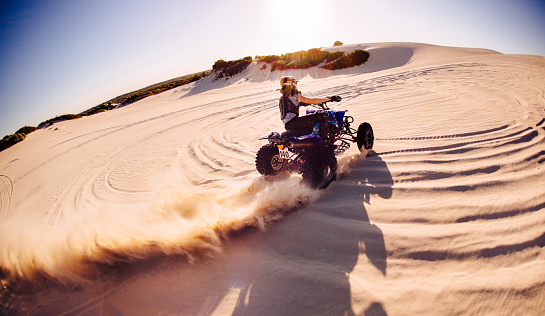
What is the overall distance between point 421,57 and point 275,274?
87.6 ft

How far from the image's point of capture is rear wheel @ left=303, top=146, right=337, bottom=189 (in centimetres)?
332

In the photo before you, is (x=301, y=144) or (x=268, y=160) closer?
(x=301, y=144)

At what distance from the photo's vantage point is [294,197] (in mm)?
3205

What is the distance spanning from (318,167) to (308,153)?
299 mm

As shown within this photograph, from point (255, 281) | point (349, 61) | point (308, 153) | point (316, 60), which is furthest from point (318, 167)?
point (316, 60)

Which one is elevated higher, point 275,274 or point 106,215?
point 106,215

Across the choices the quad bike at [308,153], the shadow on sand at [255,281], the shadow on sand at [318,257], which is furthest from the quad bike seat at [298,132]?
the shadow on sand at [255,281]

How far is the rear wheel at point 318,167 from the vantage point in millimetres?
3316

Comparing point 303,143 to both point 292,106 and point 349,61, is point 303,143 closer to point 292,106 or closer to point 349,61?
point 292,106

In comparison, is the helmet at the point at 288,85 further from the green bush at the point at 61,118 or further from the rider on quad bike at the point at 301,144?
the green bush at the point at 61,118

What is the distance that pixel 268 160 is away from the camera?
12.8 ft

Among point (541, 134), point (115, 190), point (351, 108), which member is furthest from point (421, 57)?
point (115, 190)

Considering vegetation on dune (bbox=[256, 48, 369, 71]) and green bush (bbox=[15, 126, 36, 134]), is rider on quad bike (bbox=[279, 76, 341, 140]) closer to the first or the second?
vegetation on dune (bbox=[256, 48, 369, 71])

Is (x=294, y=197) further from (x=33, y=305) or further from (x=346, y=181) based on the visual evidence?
(x=33, y=305)
